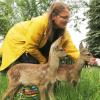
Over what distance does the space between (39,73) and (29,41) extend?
543 mm

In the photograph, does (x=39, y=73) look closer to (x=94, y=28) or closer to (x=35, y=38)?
(x=35, y=38)

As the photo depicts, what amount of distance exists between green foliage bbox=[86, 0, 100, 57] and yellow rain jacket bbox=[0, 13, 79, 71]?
11954mm

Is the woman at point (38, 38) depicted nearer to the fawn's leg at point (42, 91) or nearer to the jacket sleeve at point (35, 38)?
the jacket sleeve at point (35, 38)

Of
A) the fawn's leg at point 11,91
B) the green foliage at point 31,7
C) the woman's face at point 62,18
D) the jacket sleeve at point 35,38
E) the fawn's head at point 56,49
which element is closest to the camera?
the fawn's head at point 56,49

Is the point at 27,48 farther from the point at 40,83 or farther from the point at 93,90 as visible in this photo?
the point at 93,90

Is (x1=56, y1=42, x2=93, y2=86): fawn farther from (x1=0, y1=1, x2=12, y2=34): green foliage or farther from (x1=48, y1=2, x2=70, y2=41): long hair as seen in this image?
(x1=0, y1=1, x2=12, y2=34): green foliage

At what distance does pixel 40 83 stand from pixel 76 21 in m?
14.9

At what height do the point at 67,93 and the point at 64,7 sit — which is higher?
the point at 64,7

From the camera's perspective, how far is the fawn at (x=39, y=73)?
5648mm

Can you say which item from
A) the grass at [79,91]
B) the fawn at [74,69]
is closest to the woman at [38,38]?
the fawn at [74,69]

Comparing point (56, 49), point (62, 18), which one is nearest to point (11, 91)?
point (56, 49)

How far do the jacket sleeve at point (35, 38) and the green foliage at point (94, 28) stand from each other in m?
12.3

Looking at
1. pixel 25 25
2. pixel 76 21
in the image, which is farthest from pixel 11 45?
pixel 76 21

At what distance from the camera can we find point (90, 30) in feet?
62.3
